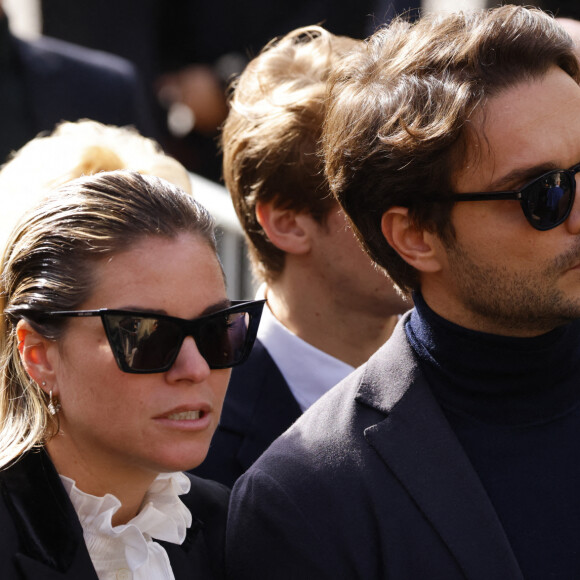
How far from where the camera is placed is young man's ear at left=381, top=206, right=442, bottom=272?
2.50 m

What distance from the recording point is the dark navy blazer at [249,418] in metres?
2.96

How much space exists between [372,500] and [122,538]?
0.55 meters

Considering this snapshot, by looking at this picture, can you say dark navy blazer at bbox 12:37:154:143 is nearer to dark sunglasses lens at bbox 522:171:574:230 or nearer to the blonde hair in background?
the blonde hair in background

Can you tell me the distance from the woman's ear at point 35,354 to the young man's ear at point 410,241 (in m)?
0.86

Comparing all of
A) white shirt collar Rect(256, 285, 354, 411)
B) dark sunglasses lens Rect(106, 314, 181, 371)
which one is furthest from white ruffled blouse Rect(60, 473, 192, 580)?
white shirt collar Rect(256, 285, 354, 411)

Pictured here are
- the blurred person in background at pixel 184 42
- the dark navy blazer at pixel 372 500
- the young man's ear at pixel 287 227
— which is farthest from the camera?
the blurred person in background at pixel 184 42

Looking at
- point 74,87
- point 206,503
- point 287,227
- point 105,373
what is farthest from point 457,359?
point 74,87

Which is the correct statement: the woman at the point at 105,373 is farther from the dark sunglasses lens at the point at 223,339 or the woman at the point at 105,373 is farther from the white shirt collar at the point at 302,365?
the white shirt collar at the point at 302,365

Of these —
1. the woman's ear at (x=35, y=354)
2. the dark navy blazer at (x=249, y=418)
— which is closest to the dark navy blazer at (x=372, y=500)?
the dark navy blazer at (x=249, y=418)

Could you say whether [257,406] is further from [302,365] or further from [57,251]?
[57,251]

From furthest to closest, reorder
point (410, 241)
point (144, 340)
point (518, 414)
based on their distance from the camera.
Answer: point (410, 241), point (518, 414), point (144, 340)

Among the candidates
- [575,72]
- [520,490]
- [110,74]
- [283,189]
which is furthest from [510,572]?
[110,74]

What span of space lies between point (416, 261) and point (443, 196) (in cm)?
19

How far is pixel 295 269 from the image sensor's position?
3352 millimetres
